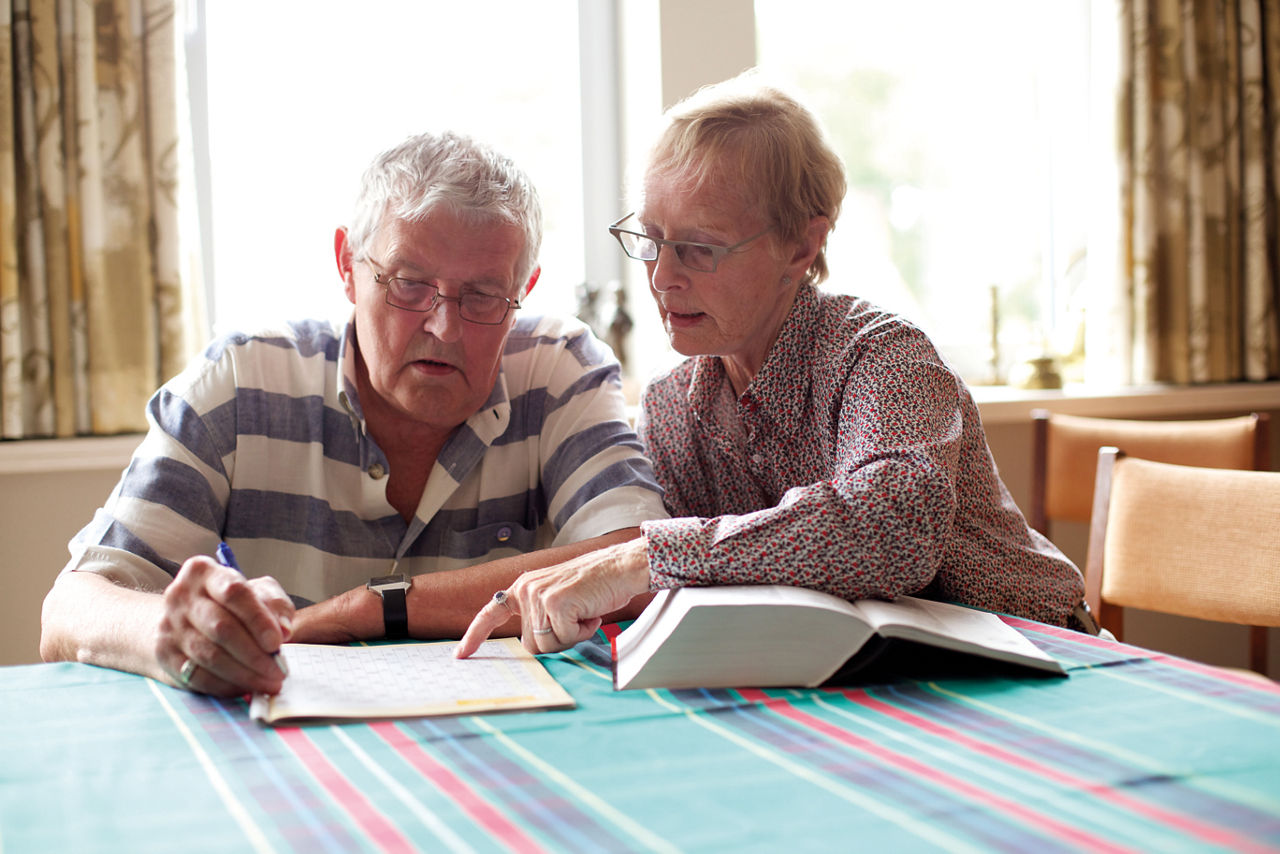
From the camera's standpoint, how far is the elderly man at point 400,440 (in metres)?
1.33

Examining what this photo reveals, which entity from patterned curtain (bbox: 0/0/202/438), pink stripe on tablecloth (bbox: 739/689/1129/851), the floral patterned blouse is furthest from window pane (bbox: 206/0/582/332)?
pink stripe on tablecloth (bbox: 739/689/1129/851)

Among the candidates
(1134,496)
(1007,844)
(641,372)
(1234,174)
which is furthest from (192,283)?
(1234,174)

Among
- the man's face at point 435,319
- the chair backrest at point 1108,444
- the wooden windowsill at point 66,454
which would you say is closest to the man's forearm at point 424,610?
the man's face at point 435,319

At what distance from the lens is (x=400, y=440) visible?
4.98 feet

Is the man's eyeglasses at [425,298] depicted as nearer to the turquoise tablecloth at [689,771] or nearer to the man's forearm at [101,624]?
the man's forearm at [101,624]

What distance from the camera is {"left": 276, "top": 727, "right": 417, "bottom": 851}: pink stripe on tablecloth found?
0.65 metres

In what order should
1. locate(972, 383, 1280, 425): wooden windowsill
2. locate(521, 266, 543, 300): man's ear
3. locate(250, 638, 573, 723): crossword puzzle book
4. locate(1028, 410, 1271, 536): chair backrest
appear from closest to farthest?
locate(250, 638, 573, 723): crossword puzzle book
locate(521, 266, 543, 300): man's ear
locate(1028, 410, 1271, 536): chair backrest
locate(972, 383, 1280, 425): wooden windowsill

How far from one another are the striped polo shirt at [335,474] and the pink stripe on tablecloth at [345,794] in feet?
1.87

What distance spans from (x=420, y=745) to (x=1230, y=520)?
1324 mm

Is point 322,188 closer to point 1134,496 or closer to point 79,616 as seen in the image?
point 79,616

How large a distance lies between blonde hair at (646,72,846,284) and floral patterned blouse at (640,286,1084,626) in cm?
13

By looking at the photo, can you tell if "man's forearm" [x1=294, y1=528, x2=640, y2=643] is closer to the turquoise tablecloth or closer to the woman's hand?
the woman's hand

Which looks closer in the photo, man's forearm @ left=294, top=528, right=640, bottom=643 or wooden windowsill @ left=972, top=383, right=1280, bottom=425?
man's forearm @ left=294, top=528, right=640, bottom=643

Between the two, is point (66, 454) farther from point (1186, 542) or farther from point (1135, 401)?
point (1135, 401)
